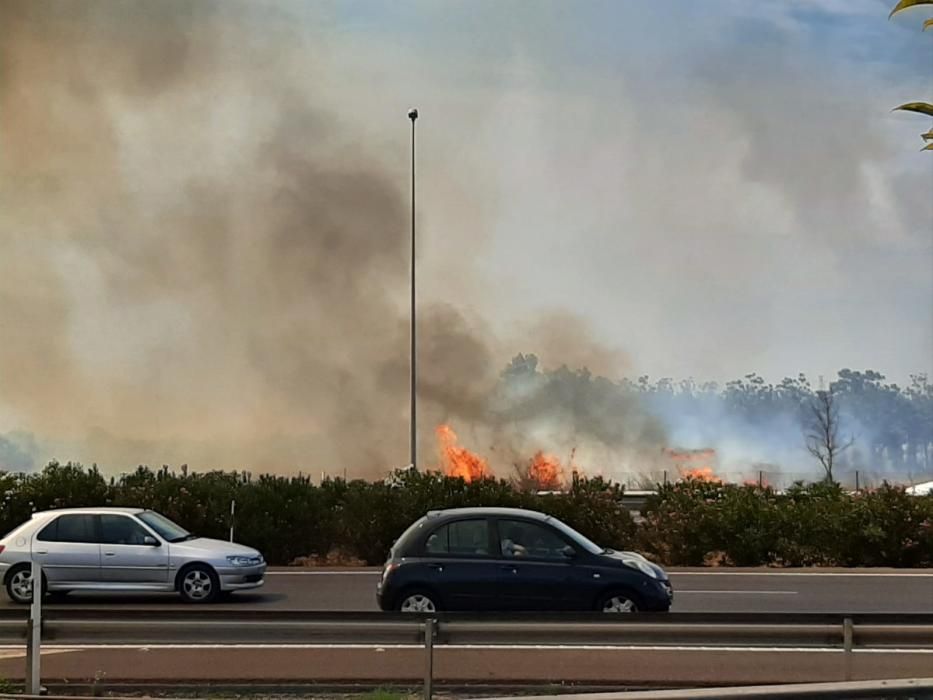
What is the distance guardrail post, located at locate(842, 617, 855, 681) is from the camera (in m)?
9.28

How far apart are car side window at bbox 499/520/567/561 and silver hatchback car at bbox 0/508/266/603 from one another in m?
4.88

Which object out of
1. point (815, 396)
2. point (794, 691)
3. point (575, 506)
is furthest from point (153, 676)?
point (815, 396)

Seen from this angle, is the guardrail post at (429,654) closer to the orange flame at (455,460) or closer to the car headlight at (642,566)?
the car headlight at (642,566)

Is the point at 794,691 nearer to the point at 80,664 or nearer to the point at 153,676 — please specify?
the point at 153,676

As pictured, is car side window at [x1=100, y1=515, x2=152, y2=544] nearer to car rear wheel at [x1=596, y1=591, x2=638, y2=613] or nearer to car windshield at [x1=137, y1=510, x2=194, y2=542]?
car windshield at [x1=137, y1=510, x2=194, y2=542]

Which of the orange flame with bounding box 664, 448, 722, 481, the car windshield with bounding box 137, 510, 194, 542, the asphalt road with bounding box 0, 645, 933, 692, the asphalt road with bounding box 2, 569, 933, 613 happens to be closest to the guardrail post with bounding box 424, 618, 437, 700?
the asphalt road with bounding box 0, 645, 933, 692

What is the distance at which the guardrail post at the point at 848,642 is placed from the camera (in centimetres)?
928

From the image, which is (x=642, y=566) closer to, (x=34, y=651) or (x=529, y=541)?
(x=529, y=541)

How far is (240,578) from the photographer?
16.6 meters

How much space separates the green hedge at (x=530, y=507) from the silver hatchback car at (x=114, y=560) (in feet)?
22.0

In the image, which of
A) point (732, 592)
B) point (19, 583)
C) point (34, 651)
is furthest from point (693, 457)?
point (34, 651)

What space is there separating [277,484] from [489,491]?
4331 mm

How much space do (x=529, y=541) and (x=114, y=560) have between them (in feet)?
20.7

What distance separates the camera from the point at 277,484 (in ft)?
80.2
